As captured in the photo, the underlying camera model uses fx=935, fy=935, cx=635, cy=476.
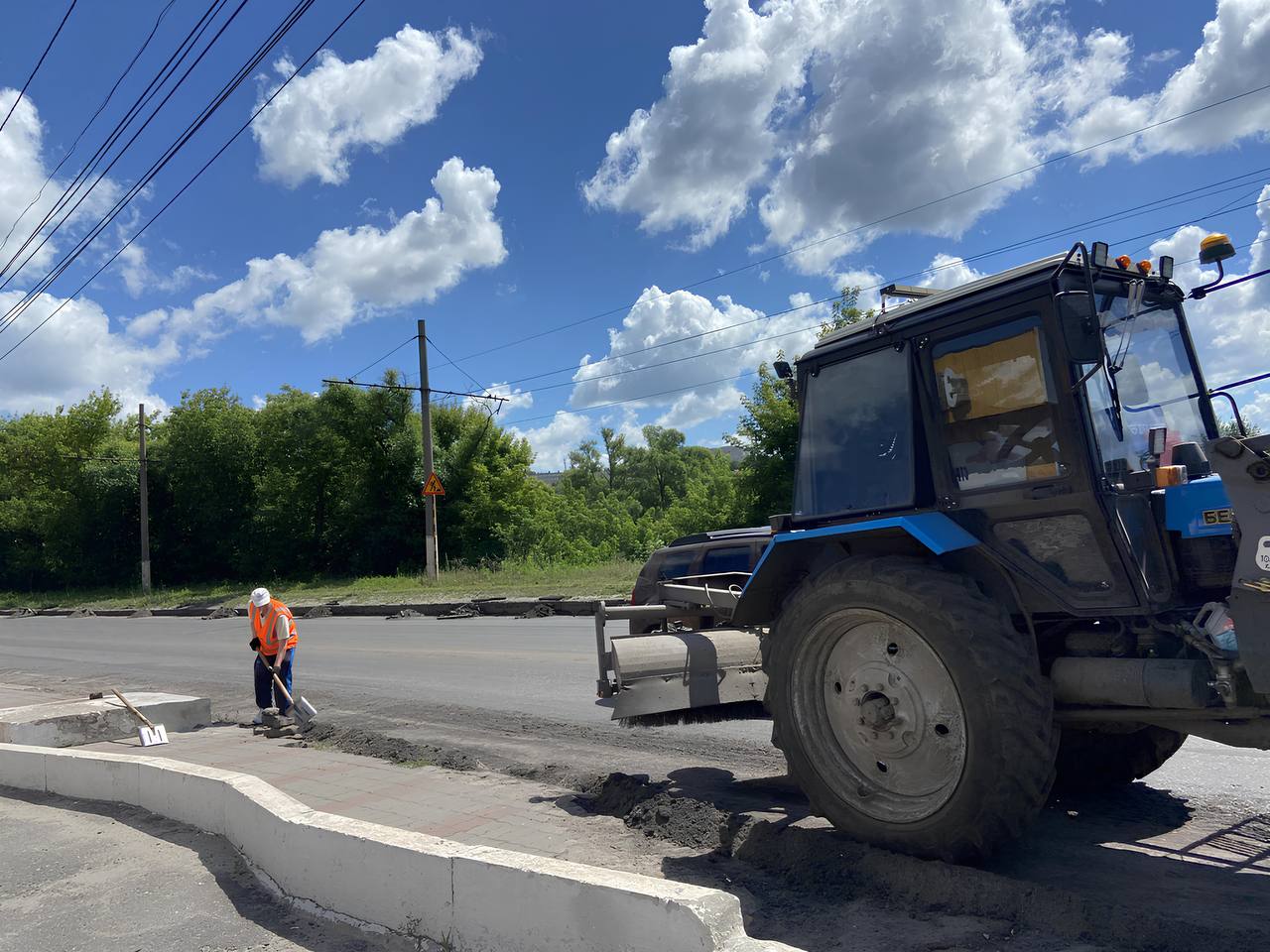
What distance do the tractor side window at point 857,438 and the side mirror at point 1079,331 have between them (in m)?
0.83

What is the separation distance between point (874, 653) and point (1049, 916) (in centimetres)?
126

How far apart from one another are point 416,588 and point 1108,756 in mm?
24819

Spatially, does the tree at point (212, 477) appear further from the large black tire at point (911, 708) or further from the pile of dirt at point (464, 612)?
the large black tire at point (911, 708)

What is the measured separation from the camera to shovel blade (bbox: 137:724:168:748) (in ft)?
28.2

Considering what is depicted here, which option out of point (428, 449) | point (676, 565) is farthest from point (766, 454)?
point (676, 565)

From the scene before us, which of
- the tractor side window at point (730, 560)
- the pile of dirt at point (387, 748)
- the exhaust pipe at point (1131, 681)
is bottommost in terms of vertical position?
the pile of dirt at point (387, 748)

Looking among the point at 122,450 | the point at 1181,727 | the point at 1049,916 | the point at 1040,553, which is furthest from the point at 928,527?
the point at 122,450

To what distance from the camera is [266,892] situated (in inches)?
182

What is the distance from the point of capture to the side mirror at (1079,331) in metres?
3.95

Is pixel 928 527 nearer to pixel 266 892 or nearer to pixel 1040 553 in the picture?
pixel 1040 553

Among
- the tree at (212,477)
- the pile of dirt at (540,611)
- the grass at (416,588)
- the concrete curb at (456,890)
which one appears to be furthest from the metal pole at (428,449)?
the concrete curb at (456,890)

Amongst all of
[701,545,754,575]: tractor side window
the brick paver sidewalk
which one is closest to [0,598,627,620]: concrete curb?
[701,545,754,575]: tractor side window

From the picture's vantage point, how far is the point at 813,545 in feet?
16.2

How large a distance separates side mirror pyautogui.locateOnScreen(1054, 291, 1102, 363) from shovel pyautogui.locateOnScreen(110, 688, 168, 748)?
8.39 meters
